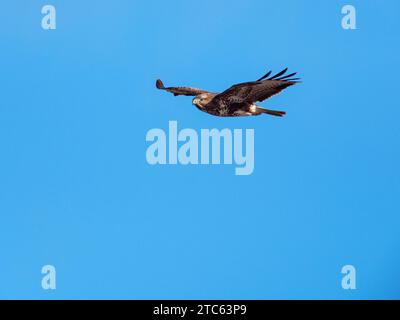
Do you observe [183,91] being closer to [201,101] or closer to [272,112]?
[201,101]

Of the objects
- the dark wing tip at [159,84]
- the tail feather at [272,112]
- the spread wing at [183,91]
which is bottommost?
the tail feather at [272,112]

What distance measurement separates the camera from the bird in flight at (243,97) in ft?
38.9

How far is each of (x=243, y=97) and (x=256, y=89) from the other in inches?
9.4

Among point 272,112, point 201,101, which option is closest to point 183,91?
point 201,101

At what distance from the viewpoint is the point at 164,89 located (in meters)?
13.3

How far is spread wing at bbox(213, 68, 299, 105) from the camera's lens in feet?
38.9

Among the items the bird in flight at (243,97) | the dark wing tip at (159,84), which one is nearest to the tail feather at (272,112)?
the bird in flight at (243,97)

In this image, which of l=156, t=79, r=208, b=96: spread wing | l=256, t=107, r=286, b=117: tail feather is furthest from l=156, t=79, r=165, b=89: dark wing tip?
l=256, t=107, r=286, b=117: tail feather

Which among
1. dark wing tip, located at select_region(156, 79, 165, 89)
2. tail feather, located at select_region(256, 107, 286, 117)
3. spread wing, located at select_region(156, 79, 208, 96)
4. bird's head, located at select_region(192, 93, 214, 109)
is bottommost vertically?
tail feather, located at select_region(256, 107, 286, 117)

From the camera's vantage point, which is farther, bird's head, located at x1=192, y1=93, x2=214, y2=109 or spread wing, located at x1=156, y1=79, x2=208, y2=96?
spread wing, located at x1=156, y1=79, x2=208, y2=96

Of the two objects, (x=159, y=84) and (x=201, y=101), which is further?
(x=159, y=84)

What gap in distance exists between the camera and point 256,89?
12.0 meters

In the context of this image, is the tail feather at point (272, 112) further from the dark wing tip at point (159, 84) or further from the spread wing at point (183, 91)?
the dark wing tip at point (159, 84)

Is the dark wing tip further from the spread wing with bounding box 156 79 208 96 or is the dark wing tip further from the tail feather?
the tail feather
